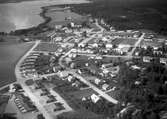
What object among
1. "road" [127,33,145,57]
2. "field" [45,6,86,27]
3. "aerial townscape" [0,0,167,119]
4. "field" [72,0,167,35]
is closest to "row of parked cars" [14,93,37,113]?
"aerial townscape" [0,0,167,119]

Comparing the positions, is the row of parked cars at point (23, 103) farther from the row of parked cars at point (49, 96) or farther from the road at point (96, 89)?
the road at point (96, 89)

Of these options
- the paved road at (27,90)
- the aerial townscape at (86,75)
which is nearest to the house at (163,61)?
the aerial townscape at (86,75)

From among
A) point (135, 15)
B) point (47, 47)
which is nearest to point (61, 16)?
point (135, 15)

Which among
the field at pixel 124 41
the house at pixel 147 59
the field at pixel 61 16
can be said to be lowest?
the house at pixel 147 59

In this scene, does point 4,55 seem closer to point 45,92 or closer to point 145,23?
point 45,92

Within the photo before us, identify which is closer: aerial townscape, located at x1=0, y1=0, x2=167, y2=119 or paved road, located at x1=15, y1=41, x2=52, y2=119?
aerial townscape, located at x1=0, y1=0, x2=167, y2=119

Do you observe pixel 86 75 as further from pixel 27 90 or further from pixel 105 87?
pixel 27 90

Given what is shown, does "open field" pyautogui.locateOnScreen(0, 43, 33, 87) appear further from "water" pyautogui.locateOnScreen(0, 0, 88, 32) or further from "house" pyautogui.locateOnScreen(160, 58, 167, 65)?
"house" pyautogui.locateOnScreen(160, 58, 167, 65)

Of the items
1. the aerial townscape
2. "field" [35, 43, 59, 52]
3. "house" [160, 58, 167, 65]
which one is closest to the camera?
the aerial townscape

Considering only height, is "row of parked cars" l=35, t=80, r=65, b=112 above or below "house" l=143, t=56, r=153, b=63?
below

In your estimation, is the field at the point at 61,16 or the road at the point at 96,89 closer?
the road at the point at 96,89
